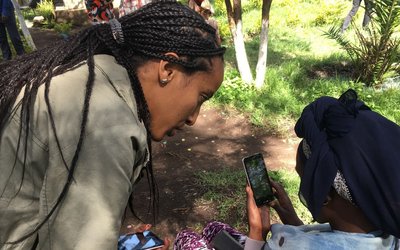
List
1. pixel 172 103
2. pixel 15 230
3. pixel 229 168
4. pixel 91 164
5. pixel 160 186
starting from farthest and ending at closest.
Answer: pixel 229 168 < pixel 160 186 < pixel 172 103 < pixel 15 230 < pixel 91 164

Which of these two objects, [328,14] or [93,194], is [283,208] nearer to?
[93,194]

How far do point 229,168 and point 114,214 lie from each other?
9.74 feet

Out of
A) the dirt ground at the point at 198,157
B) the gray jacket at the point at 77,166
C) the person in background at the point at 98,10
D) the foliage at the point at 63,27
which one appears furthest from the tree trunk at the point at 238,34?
the foliage at the point at 63,27

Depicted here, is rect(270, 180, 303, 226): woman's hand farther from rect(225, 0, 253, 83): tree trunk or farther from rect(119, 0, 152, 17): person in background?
rect(225, 0, 253, 83): tree trunk

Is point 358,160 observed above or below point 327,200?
above

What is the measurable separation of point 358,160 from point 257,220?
2.33ft

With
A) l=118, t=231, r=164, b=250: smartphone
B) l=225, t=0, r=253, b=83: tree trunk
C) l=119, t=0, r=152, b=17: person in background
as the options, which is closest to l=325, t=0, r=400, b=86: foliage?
l=225, t=0, r=253, b=83: tree trunk

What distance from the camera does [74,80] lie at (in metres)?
1.11

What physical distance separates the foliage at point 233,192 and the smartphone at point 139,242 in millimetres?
1471

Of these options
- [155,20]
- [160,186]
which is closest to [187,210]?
[160,186]

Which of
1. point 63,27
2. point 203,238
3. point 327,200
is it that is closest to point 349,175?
point 327,200

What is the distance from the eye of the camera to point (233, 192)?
3510mm

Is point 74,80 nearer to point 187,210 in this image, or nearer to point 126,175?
point 126,175

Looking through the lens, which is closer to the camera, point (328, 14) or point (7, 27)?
point (7, 27)
